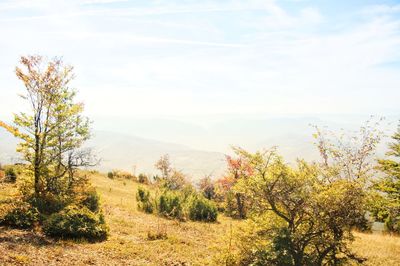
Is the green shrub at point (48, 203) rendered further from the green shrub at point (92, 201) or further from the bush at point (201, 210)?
the bush at point (201, 210)

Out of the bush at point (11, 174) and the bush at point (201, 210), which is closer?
the bush at point (201, 210)

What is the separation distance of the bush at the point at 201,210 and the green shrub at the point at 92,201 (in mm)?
9173

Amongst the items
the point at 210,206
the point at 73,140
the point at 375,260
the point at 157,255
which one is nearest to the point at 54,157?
the point at 73,140

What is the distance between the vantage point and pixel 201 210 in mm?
29625

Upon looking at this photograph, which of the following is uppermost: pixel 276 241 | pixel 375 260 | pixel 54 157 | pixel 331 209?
pixel 54 157

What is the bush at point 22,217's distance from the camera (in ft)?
55.2

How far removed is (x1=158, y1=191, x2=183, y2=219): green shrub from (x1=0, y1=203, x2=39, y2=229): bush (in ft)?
39.7

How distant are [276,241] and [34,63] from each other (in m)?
17.1

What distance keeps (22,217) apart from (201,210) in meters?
15.9

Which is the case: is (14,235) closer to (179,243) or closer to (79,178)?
(79,178)

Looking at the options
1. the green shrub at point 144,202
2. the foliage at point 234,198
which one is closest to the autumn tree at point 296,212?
the green shrub at point 144,202

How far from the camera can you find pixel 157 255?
1692cm

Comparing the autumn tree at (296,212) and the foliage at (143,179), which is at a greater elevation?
the autumn tree at (296,212)

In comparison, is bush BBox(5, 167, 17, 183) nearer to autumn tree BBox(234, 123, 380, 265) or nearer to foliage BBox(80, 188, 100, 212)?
foliage BBox(80, 188, 100, 212)
